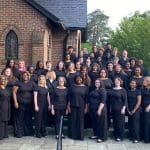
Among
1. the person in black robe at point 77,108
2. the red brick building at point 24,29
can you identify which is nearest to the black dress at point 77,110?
the person in black robe at point 77,108

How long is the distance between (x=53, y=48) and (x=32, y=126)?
346 inches

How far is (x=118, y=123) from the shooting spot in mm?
12711

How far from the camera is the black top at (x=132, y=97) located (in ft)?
41.5

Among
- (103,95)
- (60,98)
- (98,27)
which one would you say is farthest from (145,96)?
(98,27)

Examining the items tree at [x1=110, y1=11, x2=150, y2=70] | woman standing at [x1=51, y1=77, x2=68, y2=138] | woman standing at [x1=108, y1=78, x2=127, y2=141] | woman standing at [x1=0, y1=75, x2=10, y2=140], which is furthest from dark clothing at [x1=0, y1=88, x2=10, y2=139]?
tree at [x1=110, y1=11, x2=150, y2=70]

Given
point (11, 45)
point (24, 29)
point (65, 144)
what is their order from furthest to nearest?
point (11, 45) < point (24, 29) < point (65, 144)

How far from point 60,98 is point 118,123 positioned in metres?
1.66

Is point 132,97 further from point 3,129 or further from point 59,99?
point 3,129

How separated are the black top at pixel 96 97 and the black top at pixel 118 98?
0.28 metres

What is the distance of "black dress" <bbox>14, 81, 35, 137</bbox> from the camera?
12.8 meters

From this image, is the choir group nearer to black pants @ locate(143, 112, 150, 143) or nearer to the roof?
black pants @ locate(143, 112, 150, 143)

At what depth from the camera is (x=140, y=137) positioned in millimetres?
12781

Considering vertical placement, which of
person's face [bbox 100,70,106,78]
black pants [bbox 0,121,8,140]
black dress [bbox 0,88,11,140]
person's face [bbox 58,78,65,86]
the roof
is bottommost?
black pants [bbox 0,121,8,140]

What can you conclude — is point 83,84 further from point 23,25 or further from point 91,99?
point 23,25
